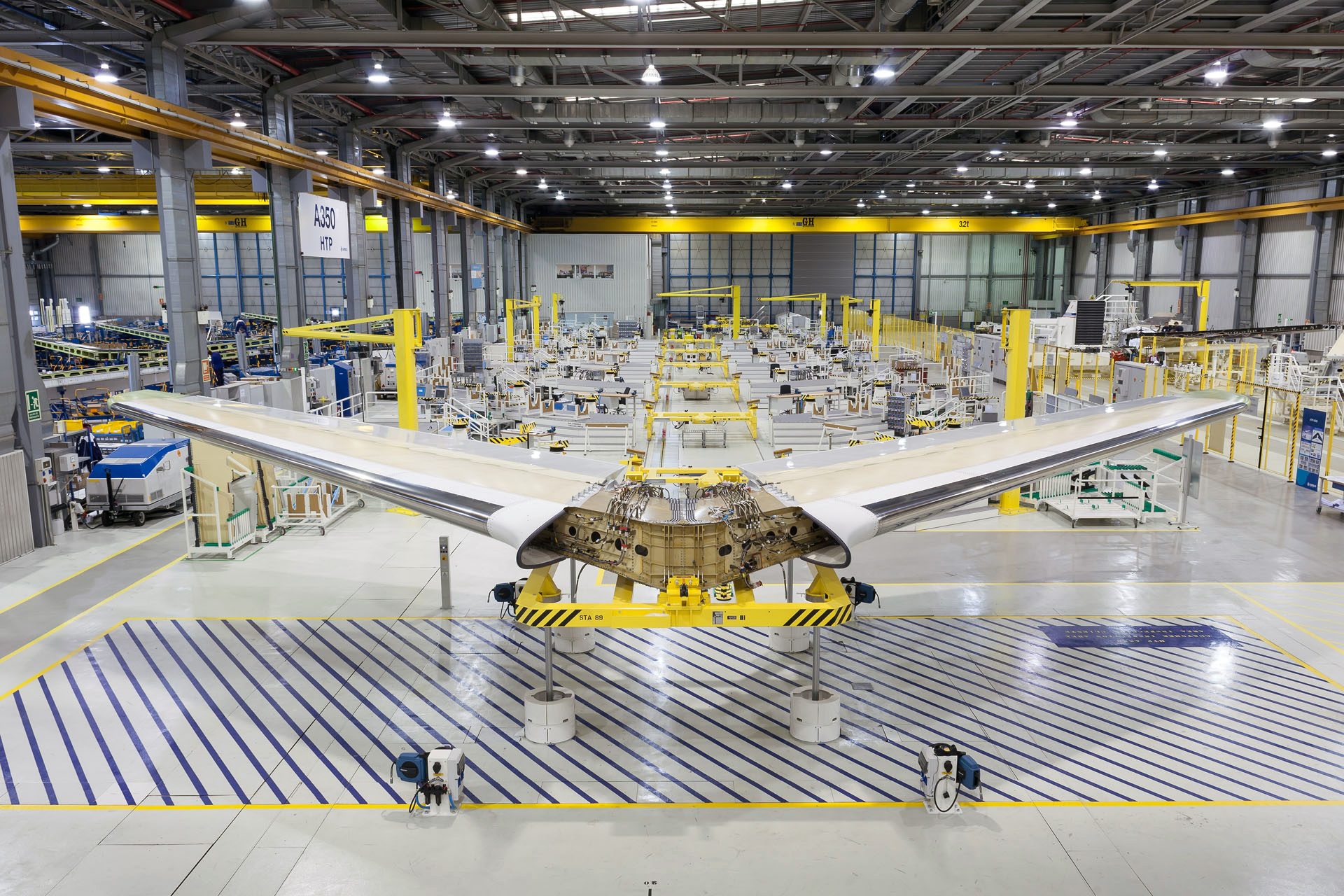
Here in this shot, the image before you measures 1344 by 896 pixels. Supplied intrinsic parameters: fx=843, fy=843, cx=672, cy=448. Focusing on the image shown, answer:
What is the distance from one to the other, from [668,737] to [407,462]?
15.5 ft

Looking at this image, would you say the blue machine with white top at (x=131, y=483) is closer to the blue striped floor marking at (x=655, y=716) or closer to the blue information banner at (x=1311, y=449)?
the blue striped floor marking at (x=655, y=716)

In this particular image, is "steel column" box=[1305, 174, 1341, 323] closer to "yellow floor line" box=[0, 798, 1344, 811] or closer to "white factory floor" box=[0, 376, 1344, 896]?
"white factory floor" box=[0, 376, 1344, 896]

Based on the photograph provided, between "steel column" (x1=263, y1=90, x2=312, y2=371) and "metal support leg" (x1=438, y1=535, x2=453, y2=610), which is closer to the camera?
"metal support leg" (x1=438, y1=535, x2=453, y2=610)

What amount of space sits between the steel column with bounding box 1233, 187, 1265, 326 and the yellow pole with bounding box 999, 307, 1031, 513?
1408 inches

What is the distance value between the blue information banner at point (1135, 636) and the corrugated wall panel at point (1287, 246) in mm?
38287

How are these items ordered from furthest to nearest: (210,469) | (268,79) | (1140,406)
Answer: (268,79) < (210,469) < (1140,406)

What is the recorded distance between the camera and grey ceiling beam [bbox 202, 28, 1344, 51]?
16047mm

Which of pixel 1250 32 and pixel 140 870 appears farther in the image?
pixel 1250 32

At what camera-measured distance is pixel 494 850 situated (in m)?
7.25

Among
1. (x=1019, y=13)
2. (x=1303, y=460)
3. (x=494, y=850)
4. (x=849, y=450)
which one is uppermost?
(x=1019, y=13)

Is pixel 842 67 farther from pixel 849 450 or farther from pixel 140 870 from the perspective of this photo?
pixel 140 870

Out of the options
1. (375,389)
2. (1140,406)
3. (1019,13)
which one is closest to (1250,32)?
(1019,13)

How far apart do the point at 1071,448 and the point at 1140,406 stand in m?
3.39

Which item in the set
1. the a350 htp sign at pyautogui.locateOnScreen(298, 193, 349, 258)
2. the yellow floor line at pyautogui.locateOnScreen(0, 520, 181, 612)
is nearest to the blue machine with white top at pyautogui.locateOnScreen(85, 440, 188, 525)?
the yellow floor line at pyautogui.locateOnScreen(0, 520, 181, 612)
